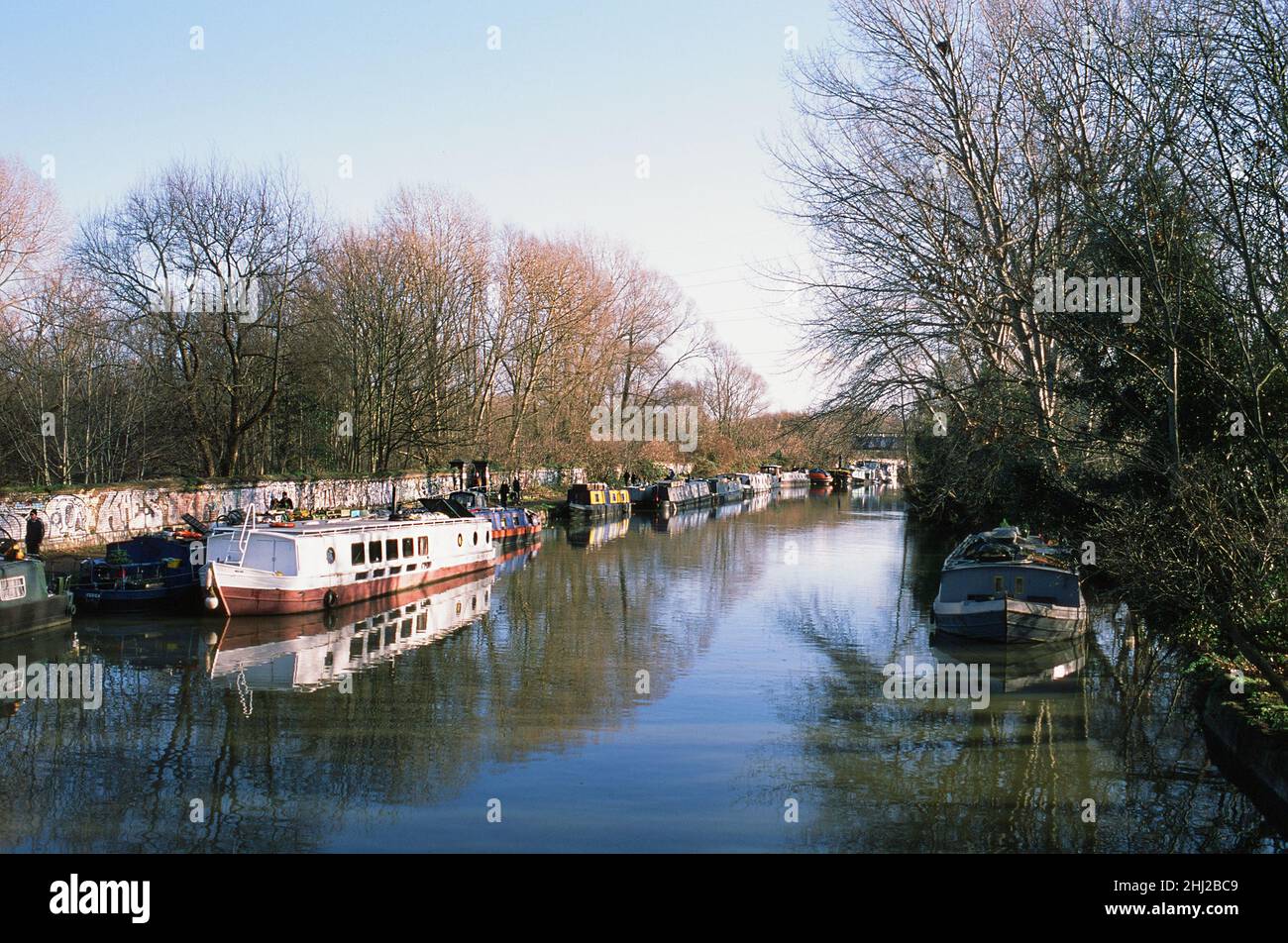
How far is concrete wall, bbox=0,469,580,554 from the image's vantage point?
89.9 ft

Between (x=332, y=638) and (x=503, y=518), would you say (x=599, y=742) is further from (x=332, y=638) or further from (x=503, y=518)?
(x=503, y=518)

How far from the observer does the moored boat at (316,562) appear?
73.4 ft

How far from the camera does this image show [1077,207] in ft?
49.5

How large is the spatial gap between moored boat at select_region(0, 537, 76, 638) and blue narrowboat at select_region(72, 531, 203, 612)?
1647mm

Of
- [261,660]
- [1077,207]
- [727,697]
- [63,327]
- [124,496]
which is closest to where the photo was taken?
[1077,207]

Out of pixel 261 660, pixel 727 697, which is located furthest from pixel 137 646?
Result: pixel 727 697

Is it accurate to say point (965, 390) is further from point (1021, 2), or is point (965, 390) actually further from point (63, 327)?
point (63, 327)

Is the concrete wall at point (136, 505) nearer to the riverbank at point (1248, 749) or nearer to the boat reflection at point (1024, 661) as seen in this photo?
the boat reflection at point (1024, 661)

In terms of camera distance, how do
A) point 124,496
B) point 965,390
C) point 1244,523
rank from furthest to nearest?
point 124,496, point 965,390, point 1244,523

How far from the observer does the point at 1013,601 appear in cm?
2045

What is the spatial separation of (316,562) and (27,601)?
18.3 feet

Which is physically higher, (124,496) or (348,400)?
(348,400)

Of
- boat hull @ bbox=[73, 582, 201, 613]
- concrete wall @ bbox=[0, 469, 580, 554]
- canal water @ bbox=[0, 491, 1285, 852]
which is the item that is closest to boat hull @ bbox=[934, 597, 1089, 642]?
canal water @ bbox=[0, 491, 1285, 852]

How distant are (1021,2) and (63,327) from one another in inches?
1208
